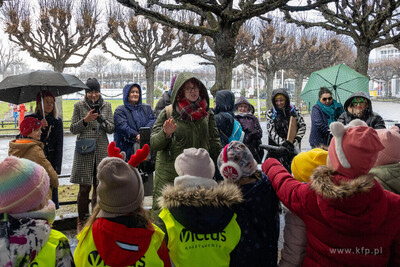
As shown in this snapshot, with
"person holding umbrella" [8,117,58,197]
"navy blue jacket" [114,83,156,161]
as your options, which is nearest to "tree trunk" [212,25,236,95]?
"navy blue jacket" [114,83,156,161]

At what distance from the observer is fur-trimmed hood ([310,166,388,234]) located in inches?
68.4

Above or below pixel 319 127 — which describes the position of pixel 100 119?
above

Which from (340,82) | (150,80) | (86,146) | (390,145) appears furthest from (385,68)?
(390,145)

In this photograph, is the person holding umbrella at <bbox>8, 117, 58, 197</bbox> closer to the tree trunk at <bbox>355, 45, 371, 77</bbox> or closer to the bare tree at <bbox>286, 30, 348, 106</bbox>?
the tree trunk at <bbox>355, 45, 371, 77</bbox>

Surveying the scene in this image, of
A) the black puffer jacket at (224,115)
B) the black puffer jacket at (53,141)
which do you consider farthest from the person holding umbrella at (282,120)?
the black puffer jacket at (53,141)

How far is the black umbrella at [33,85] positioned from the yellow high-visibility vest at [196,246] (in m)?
2.81

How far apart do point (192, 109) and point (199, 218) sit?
1.38 m

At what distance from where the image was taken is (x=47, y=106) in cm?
411

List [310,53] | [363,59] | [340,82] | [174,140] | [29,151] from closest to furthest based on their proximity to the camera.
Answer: [174,140]
[29,151]
[340,82]
[363,59]
[310,53]

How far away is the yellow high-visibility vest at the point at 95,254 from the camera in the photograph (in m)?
1.84

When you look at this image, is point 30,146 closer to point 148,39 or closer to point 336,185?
point 336,185

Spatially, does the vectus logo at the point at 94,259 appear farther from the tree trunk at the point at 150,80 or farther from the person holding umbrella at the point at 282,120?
the tree trunk at the point at 150,80

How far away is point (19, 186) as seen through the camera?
1703 millimetres

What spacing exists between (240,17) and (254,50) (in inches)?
693
